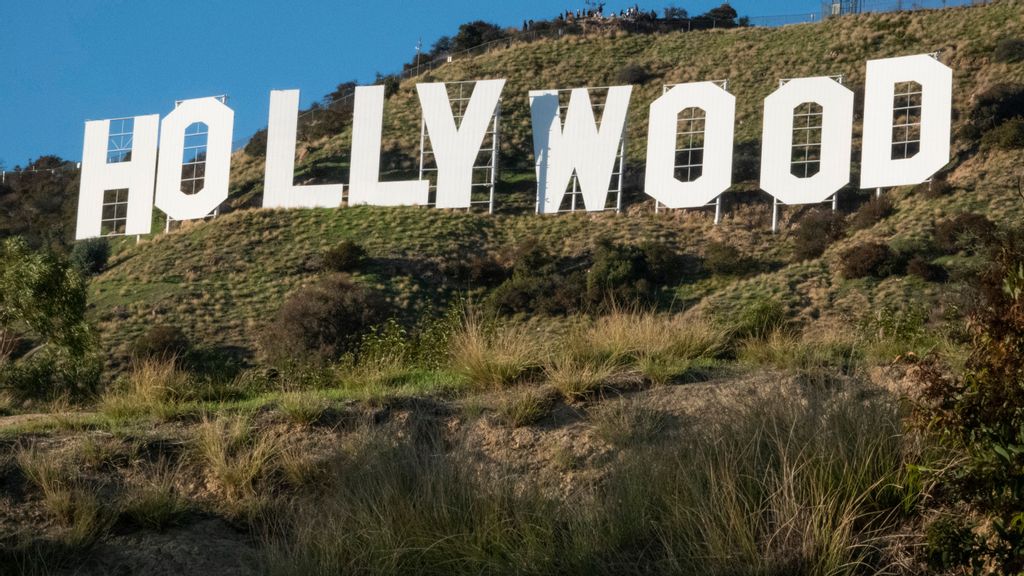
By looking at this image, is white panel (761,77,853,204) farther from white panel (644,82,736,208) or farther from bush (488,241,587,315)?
bush (488,241,587,315)

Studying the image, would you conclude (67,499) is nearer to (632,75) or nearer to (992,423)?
(992,423)

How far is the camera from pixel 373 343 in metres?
15.5

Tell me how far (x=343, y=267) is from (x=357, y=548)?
32.0 metres

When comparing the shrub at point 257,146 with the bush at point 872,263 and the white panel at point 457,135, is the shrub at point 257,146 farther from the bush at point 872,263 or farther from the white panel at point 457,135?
the bush at point 872,263

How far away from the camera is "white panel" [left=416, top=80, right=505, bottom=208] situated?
136ft

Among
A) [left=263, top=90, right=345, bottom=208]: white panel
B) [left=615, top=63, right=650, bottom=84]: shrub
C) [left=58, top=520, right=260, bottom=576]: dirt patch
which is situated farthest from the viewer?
[left=615, top=63, right=650, bottom=84]: shrub

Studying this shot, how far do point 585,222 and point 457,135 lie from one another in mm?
5800

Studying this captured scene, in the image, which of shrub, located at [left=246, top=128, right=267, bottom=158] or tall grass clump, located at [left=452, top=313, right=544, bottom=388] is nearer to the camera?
tall grass clump, located at [left=452, top=313, right=544, bottom=388]

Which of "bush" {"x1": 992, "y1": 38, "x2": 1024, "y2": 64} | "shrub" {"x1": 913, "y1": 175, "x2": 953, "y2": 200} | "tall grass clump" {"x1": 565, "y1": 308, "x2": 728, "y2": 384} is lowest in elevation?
"tall grass clump" {"x1": 565, "y1": 308, "x2": 728, "y2": 384}

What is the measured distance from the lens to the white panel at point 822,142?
1485 inches

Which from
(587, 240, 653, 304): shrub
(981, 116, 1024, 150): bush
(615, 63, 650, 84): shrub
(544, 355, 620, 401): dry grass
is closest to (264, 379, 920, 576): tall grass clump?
(544, 355, 620, 401): dry grass

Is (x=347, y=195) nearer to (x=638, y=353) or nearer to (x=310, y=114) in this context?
(x=310, y=114)

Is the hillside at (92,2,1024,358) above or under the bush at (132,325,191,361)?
above

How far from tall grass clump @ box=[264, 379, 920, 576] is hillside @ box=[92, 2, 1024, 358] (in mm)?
21186
